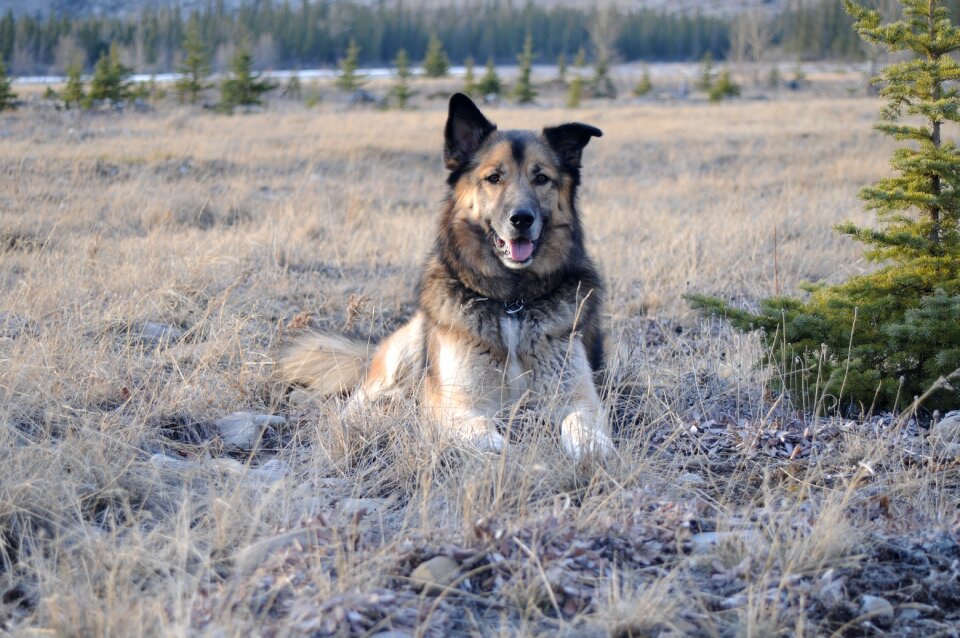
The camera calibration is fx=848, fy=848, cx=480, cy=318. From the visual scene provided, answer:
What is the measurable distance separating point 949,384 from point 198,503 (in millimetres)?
3794

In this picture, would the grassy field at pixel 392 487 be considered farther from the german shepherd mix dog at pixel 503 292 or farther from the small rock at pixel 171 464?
the german shepherd mix dog at pixel 503 292

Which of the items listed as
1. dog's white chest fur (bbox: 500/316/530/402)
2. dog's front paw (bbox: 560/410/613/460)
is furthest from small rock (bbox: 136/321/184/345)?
dog's front paw (bbox: 560/410/613/460)

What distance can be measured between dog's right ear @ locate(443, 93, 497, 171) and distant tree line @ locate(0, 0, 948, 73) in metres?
62.0

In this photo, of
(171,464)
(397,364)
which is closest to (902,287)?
(397,364)

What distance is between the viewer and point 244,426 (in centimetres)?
440

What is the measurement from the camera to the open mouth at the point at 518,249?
4.48 meters

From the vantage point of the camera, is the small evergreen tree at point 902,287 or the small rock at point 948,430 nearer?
the small rock at point 948,430

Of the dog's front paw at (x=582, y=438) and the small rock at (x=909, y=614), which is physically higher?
the dog's front paw at (x=582, y=438)

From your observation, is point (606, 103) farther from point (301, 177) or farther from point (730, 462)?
point (730, 462)

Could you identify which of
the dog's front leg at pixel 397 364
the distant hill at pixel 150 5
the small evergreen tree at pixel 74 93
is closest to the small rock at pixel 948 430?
the dog's front leg at pixel 397 364

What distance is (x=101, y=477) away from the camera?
3.36 metres

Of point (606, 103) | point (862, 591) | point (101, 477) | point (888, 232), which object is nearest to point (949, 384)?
point (888, 232)

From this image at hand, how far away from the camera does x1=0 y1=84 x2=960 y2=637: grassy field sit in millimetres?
2523

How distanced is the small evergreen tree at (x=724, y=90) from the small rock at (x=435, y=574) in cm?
3975
